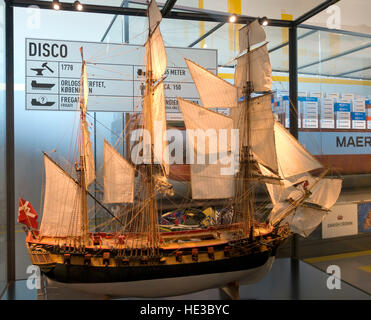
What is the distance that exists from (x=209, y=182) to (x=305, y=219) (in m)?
0.97

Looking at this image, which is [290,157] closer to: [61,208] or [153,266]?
[153,266]

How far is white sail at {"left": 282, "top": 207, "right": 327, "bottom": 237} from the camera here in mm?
3230

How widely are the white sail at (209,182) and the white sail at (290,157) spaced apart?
1.73 ft

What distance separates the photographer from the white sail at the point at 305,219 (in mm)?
3230

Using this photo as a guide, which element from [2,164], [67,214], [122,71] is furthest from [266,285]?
[2,164]

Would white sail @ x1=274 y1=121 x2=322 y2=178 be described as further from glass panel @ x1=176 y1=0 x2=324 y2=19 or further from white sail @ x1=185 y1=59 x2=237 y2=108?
glass panel @ x1=176 y1=0 x2=324 y2=19

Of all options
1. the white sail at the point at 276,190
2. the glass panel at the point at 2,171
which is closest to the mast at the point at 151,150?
the white sail at the point at 276,190

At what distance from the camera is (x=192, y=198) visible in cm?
306

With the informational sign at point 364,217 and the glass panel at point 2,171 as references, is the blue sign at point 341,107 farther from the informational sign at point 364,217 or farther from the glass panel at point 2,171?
the glass panel at point 2,171

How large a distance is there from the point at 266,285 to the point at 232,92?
1.74m

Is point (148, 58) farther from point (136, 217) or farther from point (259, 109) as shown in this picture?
point (136, 217)

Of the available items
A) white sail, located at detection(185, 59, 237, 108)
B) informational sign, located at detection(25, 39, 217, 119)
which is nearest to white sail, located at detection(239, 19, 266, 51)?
white sail, located at detection(185, 59, 237, 108)

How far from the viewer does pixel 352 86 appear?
348 centimetres
